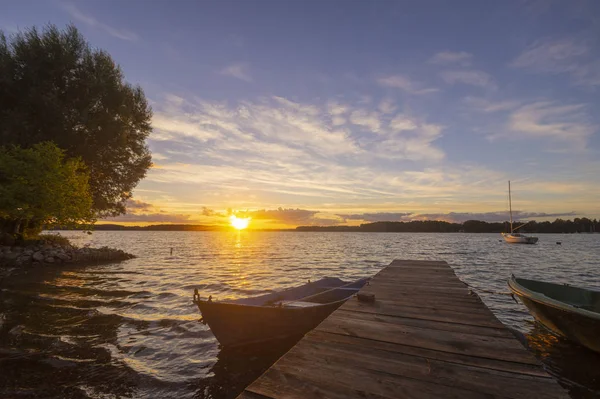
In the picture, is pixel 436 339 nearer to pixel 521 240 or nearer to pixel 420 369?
pixel 420 369

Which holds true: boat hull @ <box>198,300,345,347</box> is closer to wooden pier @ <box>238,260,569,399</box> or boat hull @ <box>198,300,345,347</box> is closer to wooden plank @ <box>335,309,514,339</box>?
wooden pier @ <box>238,260,569,399</box>

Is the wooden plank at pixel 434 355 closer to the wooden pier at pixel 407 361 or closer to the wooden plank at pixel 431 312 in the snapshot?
the wooden pier at pixel 407 361

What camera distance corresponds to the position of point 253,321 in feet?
27.5

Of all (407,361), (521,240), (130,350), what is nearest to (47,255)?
(130,350)

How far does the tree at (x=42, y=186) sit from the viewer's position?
76.3ft

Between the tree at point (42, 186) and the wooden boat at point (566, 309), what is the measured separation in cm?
3133

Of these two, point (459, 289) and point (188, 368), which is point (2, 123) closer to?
point (188, 368)

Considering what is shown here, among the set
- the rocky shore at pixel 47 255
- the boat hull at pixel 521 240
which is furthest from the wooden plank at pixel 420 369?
the boat hull at pixel 521 240

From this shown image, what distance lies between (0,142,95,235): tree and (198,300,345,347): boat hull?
78.3 feet

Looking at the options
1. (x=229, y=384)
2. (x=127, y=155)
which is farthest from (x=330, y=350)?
(x=127, y=155)

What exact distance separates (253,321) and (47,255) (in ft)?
93.2

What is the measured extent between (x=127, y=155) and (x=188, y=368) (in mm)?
29088

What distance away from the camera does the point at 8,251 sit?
2538cm

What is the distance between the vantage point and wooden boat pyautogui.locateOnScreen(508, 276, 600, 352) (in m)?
7.81
